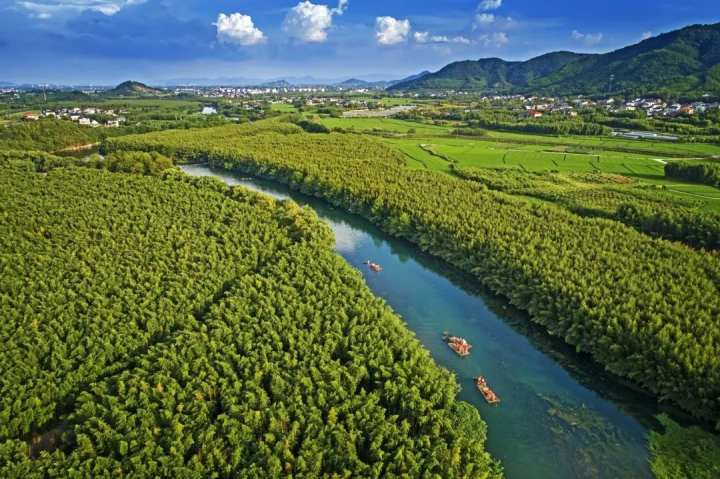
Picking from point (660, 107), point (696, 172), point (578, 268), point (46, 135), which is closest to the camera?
point (578, 268)

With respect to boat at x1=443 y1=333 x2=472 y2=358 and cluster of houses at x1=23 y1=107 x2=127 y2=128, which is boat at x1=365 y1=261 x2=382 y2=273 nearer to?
boat at x1=443 y1=333 x2=472 y2=358

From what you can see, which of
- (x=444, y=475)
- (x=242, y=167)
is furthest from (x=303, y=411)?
(x=242, y=167)

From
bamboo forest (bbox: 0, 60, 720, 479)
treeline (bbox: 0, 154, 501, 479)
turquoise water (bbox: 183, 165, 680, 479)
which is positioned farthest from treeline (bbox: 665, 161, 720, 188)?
treeline (bbox: 0, 154, 501, 479)

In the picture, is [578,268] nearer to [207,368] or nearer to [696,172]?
[207,368]

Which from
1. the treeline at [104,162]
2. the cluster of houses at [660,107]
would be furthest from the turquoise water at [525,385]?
the cluster of houses at [660,107]

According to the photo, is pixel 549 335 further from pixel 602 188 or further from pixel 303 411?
Answer: pixel 602 188

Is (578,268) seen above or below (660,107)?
below

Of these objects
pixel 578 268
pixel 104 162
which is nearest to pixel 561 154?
pixel 578 268
